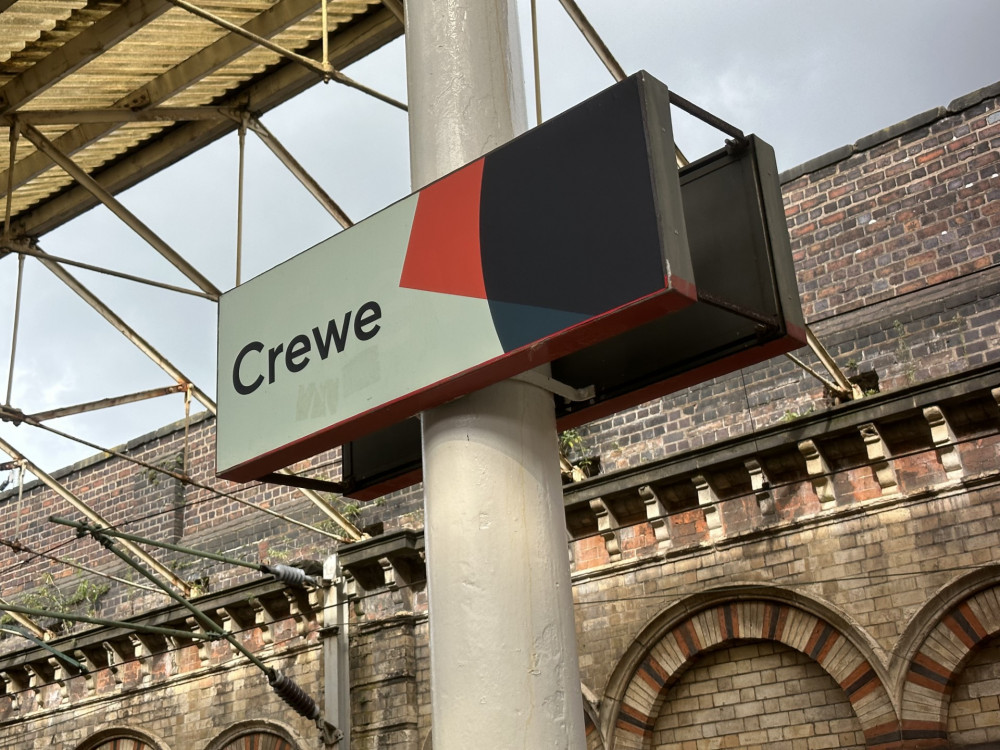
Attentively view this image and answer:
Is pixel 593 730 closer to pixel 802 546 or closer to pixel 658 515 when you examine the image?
pixel 658 515

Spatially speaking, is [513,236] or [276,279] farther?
[276,279]

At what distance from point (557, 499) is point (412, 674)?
407 inches

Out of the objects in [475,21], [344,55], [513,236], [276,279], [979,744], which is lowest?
[979,744]

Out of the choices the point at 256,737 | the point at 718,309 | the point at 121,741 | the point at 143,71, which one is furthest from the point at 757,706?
the point at 121,741

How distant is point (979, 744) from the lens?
367 inches

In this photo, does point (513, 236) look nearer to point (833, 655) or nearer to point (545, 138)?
point (545, 138)

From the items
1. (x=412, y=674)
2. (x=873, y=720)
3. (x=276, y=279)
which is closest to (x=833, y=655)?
(x=873, y=720)

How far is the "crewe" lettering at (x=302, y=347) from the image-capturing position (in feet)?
10.8

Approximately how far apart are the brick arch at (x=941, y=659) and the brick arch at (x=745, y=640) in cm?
20

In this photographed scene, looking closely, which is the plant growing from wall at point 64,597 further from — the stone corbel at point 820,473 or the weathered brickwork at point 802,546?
the stone corbel at point 820,473

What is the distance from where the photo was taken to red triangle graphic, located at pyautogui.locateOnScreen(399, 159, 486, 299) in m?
3.09

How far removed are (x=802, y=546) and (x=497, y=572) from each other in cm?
837

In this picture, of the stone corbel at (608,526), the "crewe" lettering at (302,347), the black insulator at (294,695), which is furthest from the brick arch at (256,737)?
the "crewe" lettering at (302,347)

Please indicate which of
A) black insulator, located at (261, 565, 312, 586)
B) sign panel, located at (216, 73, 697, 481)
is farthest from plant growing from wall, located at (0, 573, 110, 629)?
sign panel, located at (216, 73, 697, 481)
